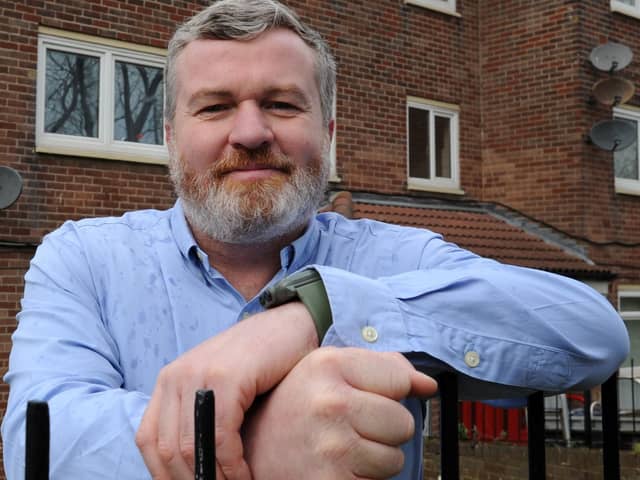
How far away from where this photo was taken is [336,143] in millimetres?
10961

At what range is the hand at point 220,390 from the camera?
0.96 metres

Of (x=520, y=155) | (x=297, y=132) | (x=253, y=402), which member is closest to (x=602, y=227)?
(x=520, y=155)

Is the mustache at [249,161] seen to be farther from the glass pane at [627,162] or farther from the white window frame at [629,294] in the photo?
the glass pane at [627,162]

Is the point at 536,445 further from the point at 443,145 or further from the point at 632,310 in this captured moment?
the point at 632,310

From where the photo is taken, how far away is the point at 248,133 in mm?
1696

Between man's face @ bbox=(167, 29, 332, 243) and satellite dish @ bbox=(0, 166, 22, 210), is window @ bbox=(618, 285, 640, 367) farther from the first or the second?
man's face @ bbox=(167, 29, 332, 243)

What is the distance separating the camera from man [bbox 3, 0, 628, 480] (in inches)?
37.8

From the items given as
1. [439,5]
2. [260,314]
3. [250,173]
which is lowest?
[260,314]

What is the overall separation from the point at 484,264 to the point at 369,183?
9880mm

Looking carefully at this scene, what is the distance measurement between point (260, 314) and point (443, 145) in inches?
461

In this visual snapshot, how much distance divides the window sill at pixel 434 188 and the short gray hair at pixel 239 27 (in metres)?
9.98

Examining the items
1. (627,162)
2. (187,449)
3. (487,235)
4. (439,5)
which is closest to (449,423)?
(187,449)

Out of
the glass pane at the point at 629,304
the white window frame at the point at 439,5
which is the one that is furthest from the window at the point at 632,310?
the white window frame at the point at 439,5

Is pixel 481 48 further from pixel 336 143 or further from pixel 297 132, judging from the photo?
pixel 297 132
